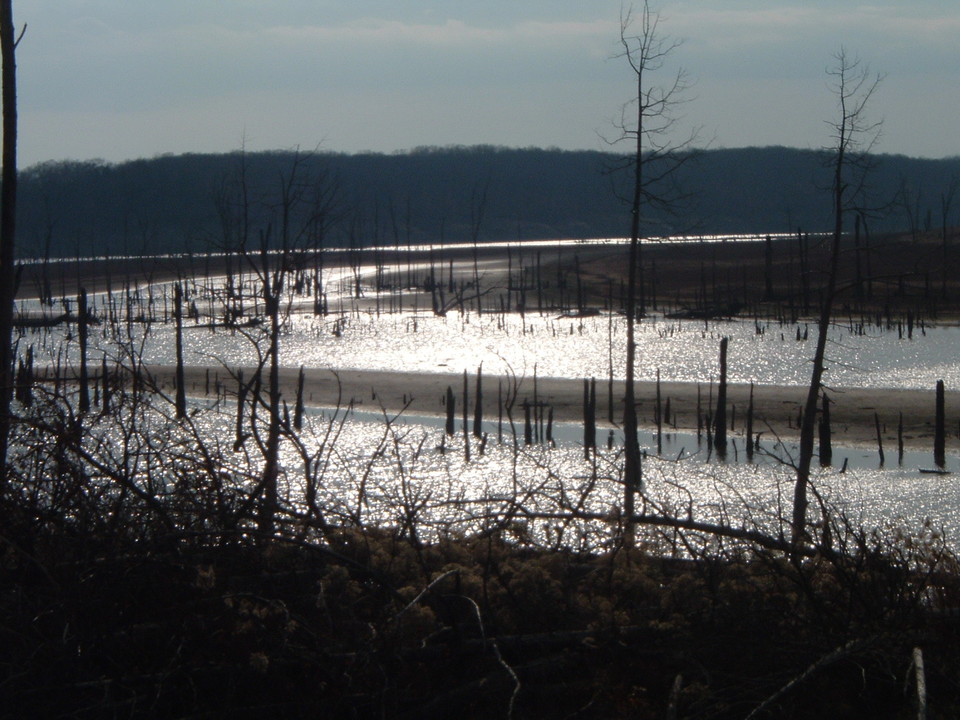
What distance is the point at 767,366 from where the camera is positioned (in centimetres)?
4031

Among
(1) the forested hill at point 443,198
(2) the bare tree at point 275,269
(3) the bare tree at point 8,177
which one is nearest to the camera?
(2) the bare tree at point 275,269

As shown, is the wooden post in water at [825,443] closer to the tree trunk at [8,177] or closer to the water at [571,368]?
the water at [571,368]

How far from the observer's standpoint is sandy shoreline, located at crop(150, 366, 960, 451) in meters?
28.0

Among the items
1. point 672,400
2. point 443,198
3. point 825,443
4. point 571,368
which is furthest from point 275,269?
point 443,198

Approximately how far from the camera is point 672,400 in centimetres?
3278

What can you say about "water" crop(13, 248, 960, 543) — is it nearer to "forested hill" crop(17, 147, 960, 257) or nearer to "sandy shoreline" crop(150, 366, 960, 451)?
"sandy shoreline" crop(150, 366, 960, 451)

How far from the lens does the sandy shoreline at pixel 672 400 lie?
28047 millimetres

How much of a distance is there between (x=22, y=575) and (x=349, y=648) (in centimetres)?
157

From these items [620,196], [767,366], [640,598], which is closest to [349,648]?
[640,598]

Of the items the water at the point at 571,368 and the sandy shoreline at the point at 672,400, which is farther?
the sandy shoreline at the point at 672,400

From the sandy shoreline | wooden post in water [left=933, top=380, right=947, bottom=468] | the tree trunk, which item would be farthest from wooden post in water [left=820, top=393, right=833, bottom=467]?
the tree trunk

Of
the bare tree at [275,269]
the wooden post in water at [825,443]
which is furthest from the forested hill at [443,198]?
the wooden post in water at [825,443]

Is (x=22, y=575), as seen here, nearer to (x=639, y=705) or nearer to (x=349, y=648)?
(x=349, y=648)

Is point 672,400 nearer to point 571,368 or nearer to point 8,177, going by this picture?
point 571,368
